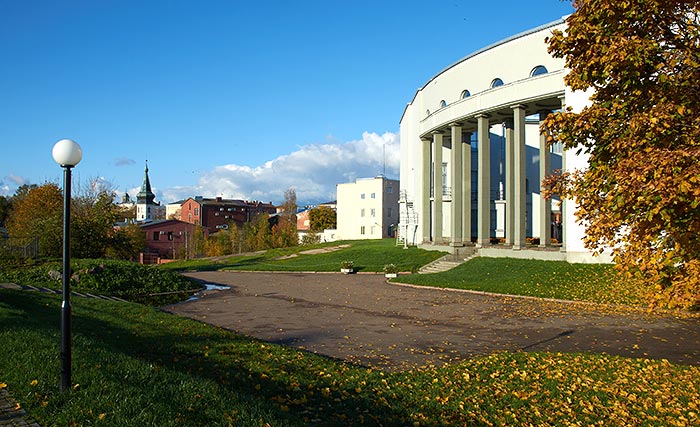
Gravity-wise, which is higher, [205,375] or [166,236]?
[166,236]

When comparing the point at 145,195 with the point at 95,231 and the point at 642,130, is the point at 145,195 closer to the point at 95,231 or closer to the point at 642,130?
the point at 95,231

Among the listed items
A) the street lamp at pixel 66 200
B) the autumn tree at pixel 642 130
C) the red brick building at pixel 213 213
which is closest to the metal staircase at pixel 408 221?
the autumn tree at pixel 642 130

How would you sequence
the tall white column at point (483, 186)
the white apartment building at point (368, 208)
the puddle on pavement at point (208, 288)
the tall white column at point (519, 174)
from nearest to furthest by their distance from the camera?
1. the puddle on pavement at point (208, 288)
2. the tall white column at point (519, 174)
3. the tall white column at point (483, 186)
4. the white apartment building at point (368, 208)

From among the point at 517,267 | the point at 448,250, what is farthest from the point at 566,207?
the point at 448,250

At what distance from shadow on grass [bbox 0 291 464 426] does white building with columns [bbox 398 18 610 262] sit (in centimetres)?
1445

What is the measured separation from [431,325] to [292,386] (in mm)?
7401

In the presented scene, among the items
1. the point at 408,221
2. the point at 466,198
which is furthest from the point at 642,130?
the point at 408,221

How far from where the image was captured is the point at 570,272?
22.6m

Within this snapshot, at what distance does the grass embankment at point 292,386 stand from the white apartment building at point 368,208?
6486 centimetres

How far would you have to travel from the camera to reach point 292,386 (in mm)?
7195

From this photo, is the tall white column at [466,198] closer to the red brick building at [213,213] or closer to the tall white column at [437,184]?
the tall white column at [437,184]

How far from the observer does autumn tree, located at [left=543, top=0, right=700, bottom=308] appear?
20.4ft

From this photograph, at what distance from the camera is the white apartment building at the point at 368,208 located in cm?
7494

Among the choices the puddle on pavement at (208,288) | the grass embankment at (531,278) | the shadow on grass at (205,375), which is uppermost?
the shadow on grass at (205,375)
